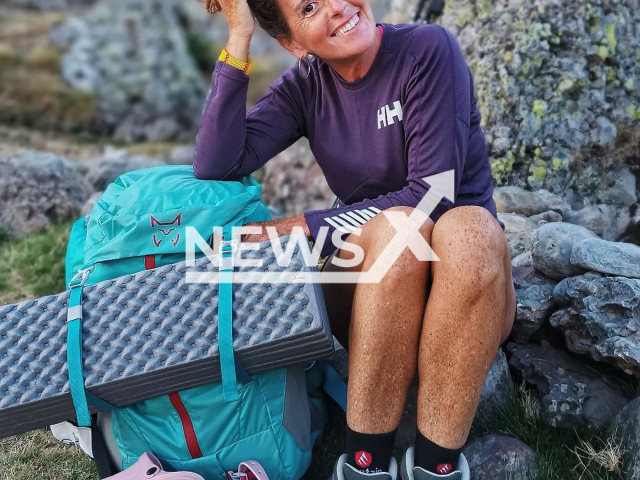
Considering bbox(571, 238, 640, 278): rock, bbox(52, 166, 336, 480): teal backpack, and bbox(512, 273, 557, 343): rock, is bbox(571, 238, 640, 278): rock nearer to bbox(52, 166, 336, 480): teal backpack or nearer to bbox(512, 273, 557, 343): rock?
bbox(512, 273, 557, 343): rock

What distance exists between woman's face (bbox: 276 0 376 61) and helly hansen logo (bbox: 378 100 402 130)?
9.0 inches

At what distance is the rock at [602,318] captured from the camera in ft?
8.75

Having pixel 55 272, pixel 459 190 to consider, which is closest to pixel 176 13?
pixel 55 272

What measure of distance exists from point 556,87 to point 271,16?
6.00 ft

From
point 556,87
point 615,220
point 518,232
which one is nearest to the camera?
point 518,232

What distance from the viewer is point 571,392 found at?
279 centimetres

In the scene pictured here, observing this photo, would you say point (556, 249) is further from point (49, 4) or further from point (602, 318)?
point (49, 4)

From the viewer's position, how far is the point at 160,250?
2568 millimetres

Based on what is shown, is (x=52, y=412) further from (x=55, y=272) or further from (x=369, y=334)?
(x=55, y=272)

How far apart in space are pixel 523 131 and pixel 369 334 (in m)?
1.99

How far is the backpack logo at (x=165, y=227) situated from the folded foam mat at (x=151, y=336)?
12 centimetres

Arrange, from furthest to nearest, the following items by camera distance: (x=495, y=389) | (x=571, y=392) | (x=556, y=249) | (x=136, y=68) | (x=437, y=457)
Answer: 1. (x=136, y=68)
2. (x=556, y=249)
3. (x=495, y=389)
4. (x=571, y=392)
5. (x=437, y=457)

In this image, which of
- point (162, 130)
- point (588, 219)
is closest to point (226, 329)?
point (588, 219)

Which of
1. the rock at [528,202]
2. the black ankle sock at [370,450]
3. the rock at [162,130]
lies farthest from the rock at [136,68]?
the black ankle sock at [370,450]
